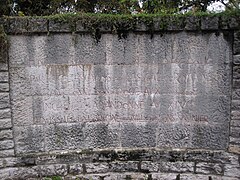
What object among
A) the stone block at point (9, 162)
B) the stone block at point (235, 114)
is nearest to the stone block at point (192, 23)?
the stone block at point (235, 114)

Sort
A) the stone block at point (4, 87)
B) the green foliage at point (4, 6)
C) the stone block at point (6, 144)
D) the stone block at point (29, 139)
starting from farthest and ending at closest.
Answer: the green foliage at point (4, 6) < the stone block at point (29, 139) < the stone block at point (6, 144) < the stone block at point (4, 87)

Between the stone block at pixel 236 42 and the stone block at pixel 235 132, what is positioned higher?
the stone block at pixel 236 42

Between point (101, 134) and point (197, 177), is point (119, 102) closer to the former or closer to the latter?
point (101, 134)

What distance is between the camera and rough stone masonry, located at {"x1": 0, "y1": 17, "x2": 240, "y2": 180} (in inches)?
199

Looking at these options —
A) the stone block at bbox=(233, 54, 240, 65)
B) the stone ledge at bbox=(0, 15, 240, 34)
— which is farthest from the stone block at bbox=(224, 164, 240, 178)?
the stone ledge at bbox=(0, 15, 240, 34)

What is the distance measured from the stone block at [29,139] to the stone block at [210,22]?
303 cm

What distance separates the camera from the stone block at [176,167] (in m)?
5.24

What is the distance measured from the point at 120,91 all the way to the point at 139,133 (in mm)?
758

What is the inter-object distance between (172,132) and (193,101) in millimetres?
609

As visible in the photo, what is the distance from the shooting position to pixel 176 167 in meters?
5.25

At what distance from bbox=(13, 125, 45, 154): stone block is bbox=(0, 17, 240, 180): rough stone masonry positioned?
2cm

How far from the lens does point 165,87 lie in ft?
17.1

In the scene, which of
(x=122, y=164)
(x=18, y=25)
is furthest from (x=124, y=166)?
(x=18, y=25)

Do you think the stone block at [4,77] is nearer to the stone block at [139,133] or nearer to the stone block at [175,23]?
the stone block at [139,133]
